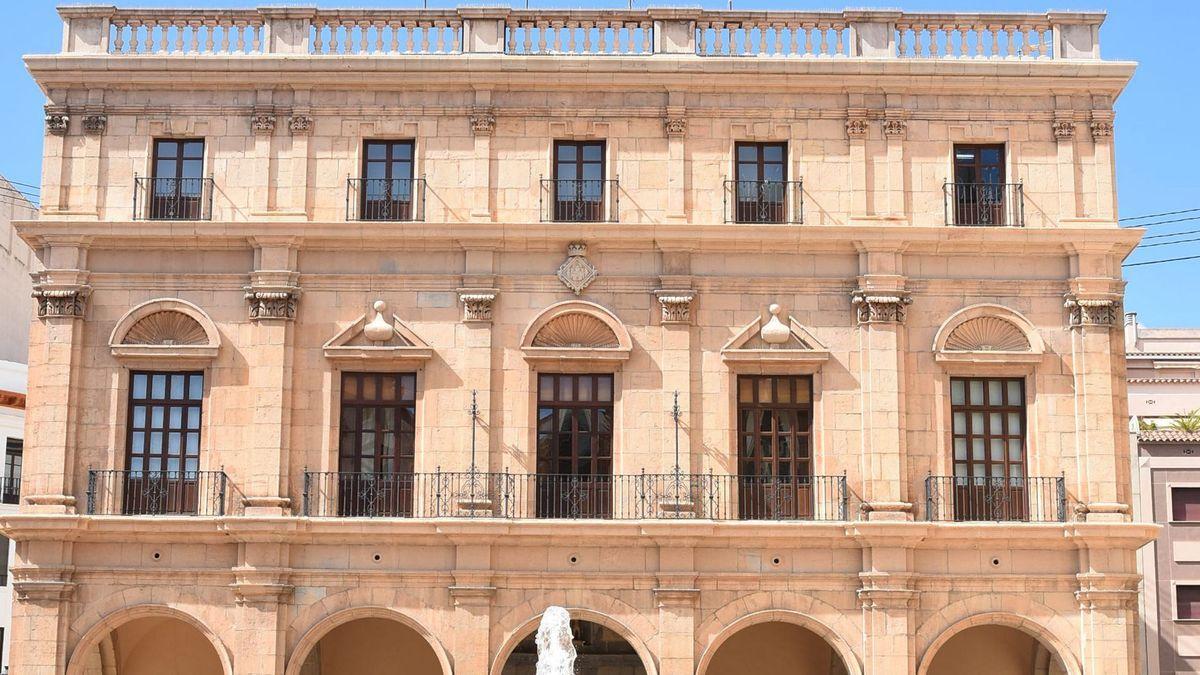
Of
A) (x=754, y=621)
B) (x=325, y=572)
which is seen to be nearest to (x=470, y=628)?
(x=325, y=572)

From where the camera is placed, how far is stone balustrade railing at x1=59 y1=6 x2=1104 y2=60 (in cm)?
2653

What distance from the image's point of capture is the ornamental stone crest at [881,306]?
2558 centimetres

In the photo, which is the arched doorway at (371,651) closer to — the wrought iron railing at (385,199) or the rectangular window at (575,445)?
the rectangular window at (575,445)

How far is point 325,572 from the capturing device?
25.0 meters

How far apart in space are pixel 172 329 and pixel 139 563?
3.85 metres

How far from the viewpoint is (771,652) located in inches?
1096

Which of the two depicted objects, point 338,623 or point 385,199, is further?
point 385,199

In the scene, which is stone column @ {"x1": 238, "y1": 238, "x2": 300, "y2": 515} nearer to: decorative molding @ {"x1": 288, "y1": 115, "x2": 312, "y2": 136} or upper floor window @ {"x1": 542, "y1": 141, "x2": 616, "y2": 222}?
decorative molding @ {"x1": 288, "y1": 115, "x2": 312, "y2": 136}

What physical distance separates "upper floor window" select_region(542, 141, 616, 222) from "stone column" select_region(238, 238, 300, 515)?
449cm

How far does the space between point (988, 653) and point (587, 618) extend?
7370 mm

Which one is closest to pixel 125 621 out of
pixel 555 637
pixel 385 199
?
pixel 555 637

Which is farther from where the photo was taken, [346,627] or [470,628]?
[346,627]

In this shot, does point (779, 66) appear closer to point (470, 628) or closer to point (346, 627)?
point (470, 628)

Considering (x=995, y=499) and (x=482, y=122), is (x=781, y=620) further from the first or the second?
(x=482, y=122)
